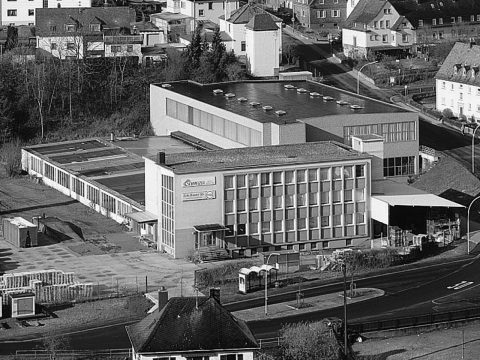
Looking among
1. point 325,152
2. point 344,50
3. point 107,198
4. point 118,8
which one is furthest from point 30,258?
point 344,50

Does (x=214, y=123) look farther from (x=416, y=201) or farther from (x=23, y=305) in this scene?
(x=23, y=305)

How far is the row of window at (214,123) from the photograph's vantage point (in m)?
100

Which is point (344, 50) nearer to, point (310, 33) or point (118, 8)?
point (310, 33)

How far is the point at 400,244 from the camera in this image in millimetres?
87938

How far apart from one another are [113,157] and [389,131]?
1786cm

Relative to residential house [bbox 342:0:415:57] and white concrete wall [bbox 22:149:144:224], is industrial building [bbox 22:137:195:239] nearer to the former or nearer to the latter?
white concrete wall [bbox 22:149:144:224]

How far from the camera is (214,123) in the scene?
343 ft

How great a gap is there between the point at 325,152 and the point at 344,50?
5280 cm

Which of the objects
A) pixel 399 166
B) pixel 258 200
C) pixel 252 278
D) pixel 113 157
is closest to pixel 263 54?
pixel 113 157

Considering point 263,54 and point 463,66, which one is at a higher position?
point 263,54

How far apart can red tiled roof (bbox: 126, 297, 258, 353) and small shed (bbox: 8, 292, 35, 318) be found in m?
14.1

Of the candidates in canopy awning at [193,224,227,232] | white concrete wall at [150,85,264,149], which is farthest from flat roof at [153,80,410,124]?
canopy awning at [193,224,227,232]

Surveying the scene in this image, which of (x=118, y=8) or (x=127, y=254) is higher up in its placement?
(x=118, y=8)

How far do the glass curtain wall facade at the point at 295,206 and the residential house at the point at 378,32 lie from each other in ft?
172
